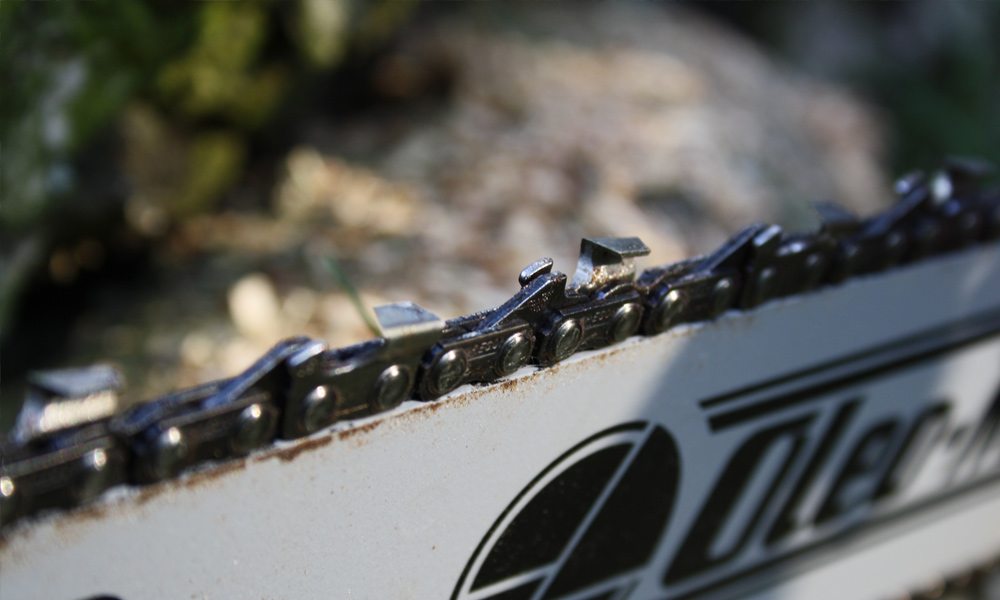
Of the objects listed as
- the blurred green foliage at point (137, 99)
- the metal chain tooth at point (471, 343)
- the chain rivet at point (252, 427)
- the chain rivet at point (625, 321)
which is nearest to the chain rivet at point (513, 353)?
the metal chain tooth at point (471, 343)

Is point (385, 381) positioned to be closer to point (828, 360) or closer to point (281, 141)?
point (828, 360)

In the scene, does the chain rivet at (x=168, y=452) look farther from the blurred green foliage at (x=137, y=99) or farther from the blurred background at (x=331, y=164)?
the blurred green foliage at (x=137, y=99)

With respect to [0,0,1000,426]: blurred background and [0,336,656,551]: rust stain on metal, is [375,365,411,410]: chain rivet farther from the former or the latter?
[0,0,1000,426]: blurred background

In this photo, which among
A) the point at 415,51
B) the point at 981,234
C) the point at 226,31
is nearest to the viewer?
the point at 981,234

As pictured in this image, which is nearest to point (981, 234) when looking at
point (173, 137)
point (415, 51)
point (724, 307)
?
point (724, 307)

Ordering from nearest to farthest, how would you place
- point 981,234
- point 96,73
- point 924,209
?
point 924,209
point 981,234
point 96,73

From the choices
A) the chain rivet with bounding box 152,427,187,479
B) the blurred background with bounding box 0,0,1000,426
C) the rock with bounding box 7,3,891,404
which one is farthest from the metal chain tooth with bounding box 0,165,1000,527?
the rock with bounding box 7,3,891,404

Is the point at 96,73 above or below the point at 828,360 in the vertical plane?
above
